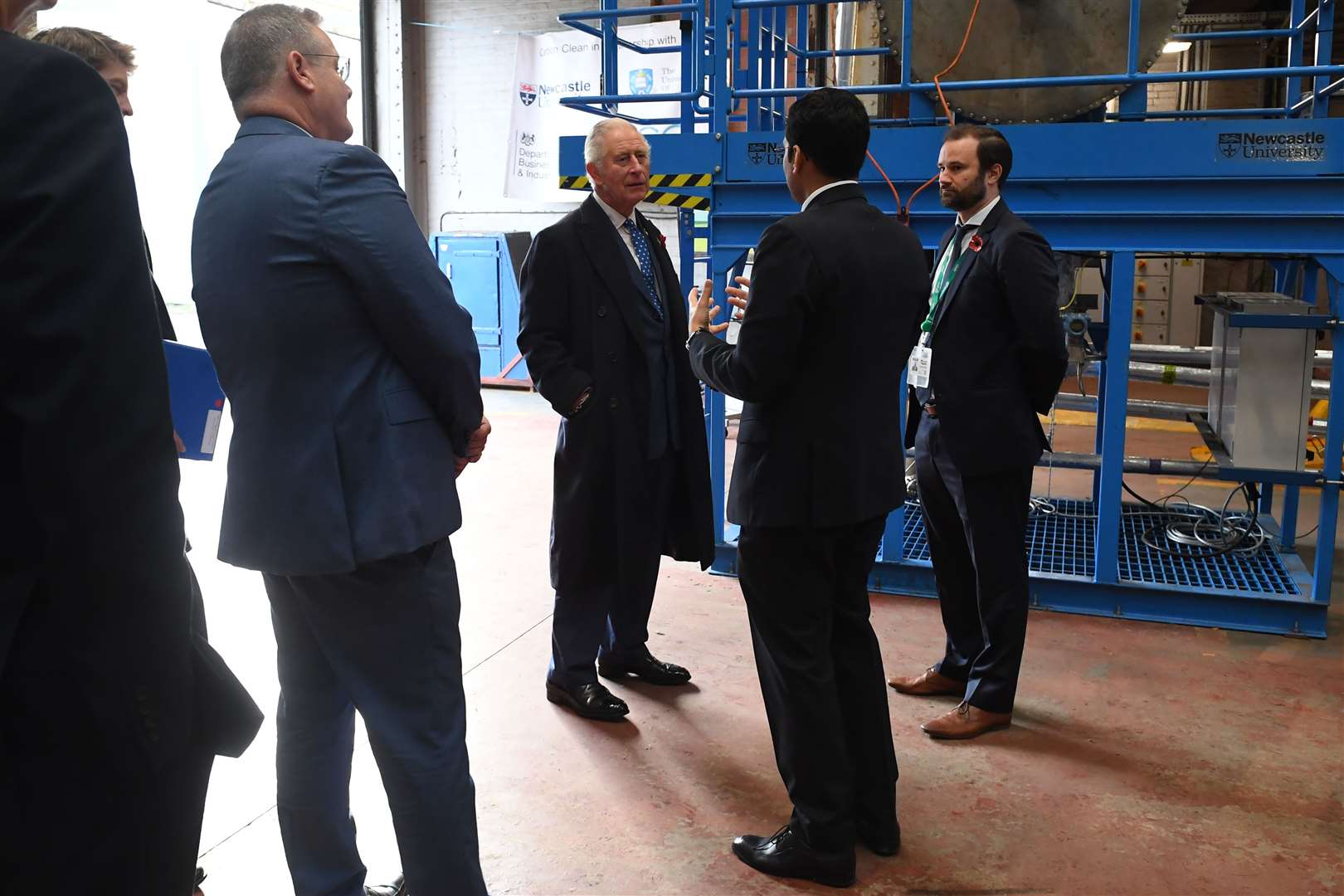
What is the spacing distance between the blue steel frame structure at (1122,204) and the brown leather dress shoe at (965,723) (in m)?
1.24

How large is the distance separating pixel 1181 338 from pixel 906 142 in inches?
425

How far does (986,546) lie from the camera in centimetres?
350

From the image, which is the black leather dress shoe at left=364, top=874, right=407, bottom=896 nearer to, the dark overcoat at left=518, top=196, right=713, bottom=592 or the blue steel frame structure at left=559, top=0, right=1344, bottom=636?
the dark overcoat at left=518, top=196, right=713, bottom=592

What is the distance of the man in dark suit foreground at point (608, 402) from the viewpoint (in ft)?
11.9

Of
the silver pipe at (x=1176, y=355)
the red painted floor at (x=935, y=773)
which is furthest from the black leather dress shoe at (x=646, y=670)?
the silver pipe at (x=1176, y=355)

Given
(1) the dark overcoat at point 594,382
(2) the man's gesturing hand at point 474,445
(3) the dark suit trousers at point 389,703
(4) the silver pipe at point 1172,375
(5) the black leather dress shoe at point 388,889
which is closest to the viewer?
(3) the dark suit trousers at point 389,703

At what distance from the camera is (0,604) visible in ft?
3.36

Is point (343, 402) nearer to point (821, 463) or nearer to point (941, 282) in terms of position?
point (821, 463)

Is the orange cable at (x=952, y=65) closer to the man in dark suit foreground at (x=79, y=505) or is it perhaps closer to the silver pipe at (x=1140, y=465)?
the silver pipe at (x=1140, y=465)

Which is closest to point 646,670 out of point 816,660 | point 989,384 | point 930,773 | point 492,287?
point 930,773

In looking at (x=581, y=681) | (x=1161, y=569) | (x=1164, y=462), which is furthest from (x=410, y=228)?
(x=1164, y=462)

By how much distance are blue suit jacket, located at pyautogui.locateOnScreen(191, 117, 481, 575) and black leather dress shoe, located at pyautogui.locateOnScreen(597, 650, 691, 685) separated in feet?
6.55

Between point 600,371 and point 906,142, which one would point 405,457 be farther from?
point 906,142

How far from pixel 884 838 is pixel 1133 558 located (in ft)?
9.76
